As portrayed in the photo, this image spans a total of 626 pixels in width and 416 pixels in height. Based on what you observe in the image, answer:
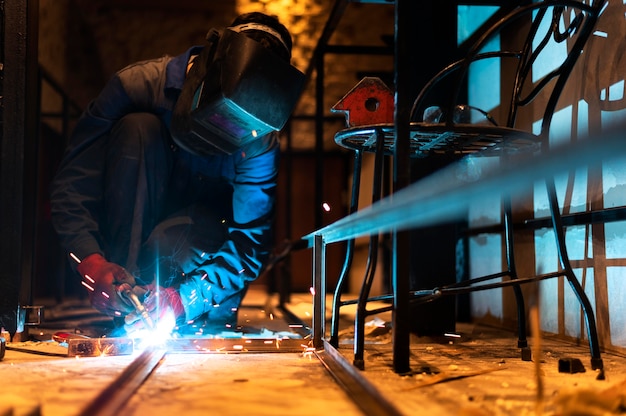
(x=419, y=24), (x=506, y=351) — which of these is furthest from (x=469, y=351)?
(x=419, y=24)

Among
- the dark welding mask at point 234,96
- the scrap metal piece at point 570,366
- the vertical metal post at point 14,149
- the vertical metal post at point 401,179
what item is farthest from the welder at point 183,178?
the scrap metal piece at point 570,366

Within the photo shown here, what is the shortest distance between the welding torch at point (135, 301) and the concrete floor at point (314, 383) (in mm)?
242

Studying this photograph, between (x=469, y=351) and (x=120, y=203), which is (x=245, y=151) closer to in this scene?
(x=120, y=203)

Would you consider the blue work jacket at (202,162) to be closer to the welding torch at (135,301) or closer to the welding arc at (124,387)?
the welding torch at (135,301)

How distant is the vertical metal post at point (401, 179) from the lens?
1.39 meters

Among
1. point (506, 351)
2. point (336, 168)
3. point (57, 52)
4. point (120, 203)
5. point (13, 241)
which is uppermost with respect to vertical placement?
point (57, 52)

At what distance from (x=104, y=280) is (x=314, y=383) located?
90 centimetres

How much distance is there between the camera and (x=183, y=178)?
8.23 feet

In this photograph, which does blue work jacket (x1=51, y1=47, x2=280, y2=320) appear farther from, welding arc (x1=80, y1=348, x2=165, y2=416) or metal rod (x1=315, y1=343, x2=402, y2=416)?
metal rod (x1=315, y1=343, x2=402, y2=416)

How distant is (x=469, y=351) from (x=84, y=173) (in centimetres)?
142

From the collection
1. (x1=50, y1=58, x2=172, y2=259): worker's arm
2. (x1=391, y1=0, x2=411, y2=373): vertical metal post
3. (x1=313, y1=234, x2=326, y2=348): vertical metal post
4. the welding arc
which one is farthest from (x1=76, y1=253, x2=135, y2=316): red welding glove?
(x1=391, y1=0, x2=411, y2=373): vertical metal post

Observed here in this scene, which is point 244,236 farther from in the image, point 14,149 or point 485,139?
point 485,139

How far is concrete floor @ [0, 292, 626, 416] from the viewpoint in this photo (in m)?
1.13

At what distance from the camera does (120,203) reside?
2268 millimetres
